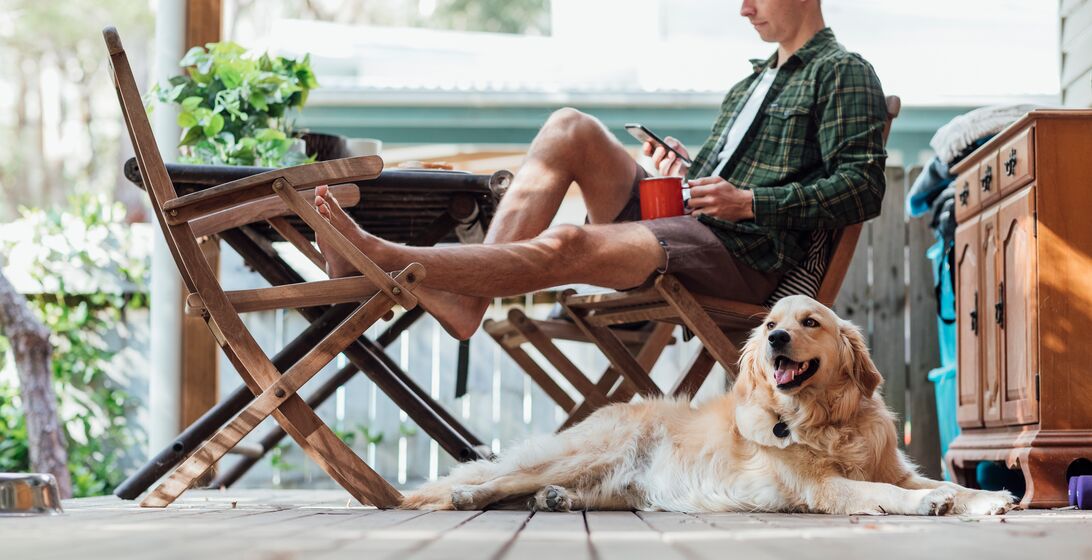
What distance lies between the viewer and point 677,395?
333 cm

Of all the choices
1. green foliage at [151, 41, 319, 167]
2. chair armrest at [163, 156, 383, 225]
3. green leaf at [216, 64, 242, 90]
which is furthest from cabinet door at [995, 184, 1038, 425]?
green leaf at [216, 64, 242, 90]

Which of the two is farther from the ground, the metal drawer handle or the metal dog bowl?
the metal drawer handle

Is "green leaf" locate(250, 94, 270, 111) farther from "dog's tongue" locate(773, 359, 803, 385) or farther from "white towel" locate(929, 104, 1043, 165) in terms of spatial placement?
"white towel" locate(929, 104, 1043, 165)

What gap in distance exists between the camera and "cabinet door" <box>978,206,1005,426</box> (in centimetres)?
337

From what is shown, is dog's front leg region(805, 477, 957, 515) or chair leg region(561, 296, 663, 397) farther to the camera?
chair leg region(561, 296, 663, 397)

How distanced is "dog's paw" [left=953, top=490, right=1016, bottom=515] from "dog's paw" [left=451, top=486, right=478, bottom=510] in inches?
40.9

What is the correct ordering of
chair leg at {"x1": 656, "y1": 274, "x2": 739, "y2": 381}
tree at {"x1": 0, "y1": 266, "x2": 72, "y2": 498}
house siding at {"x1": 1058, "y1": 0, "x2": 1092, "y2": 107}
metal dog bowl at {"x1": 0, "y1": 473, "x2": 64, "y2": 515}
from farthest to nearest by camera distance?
tree at {"x1": 0, "y1": 266, "x2": 72, "y2": 498}, house siding at {"x1": 1058, "y1": 0, "x2": 1092, "y2": 107}, chair leg at {"x1": 656, "y1": 274, "x2": 739, "y2": 381}, metal dog bowl at {"x1": 0, "y1": 473, "x2": 64, "y2": 515}

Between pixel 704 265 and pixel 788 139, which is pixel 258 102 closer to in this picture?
pixel 704 265

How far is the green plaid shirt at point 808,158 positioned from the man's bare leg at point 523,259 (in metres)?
0.29

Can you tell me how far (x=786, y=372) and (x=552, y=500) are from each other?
0.61 metres

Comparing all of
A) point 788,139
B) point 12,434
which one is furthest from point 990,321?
point 12,434

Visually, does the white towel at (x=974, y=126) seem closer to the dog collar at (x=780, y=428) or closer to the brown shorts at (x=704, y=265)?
the brown shorts at (x=704, y=265)

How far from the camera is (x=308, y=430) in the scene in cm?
268

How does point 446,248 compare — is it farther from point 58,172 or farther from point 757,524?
point 58,172
